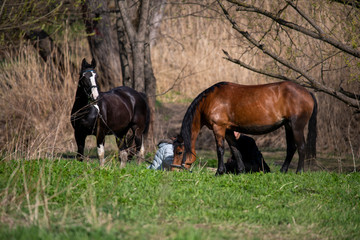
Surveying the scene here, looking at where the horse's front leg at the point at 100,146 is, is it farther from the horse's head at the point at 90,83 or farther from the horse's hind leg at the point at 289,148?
the horse's hind leg at the point at 289,148

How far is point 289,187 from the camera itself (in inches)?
260

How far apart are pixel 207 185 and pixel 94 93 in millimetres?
2841

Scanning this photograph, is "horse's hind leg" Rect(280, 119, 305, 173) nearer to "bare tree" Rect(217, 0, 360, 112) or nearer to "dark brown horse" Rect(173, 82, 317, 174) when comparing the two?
"dark brown horse" Rect(173, 82, 317, 174)

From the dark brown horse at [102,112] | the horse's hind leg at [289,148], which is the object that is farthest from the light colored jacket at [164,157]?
the horse's hind leg at [289,148]

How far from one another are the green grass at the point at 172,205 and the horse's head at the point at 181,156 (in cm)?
61

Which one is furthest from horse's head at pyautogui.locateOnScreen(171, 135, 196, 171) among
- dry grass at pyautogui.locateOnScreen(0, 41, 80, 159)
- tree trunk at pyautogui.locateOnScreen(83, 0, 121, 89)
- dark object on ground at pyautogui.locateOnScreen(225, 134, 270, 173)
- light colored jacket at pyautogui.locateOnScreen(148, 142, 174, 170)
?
tree trunk at pyautogui.locateOnScreen(83, 0, 121, 89)

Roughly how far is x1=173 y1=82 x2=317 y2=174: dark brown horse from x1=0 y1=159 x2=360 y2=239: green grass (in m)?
0.70

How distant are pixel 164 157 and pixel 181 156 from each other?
86 cm

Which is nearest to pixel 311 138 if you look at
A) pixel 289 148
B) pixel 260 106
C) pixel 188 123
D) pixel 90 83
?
pixel 289 148

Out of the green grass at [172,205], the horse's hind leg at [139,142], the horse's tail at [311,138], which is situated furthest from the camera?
the horse's hind leg at [139,142]

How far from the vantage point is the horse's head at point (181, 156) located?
780 cm

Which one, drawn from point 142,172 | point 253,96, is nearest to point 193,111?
point 253,96

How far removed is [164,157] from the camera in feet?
28.4

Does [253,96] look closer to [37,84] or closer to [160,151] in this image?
[160,151]
